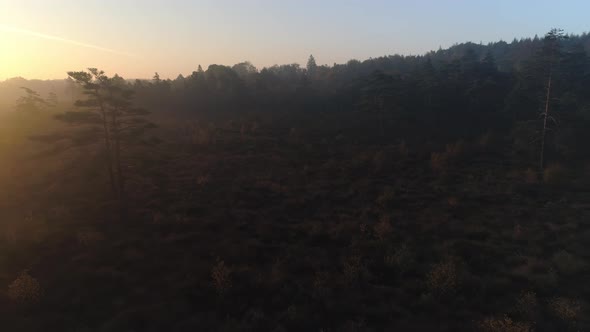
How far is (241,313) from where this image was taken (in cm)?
1021

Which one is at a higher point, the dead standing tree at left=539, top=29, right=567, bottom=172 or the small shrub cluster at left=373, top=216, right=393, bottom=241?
the dead standing tree at left=539, top=29, right=567, bottom=172

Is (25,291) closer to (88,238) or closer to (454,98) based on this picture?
(88,238)

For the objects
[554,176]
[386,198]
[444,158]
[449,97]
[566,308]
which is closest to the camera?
[566,308]

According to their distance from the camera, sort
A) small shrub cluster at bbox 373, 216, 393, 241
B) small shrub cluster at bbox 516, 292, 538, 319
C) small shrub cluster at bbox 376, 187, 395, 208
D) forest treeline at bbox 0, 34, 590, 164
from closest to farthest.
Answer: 1. small shrub cluster at bbox 516, 292, 538, 319
2. small shrub cluster at bbox 373, 216, 393, 241
3. small shrub cluster at bbox 376, 187, 395, 208
4. forest treeline at bbox 0, 34, 590, 164

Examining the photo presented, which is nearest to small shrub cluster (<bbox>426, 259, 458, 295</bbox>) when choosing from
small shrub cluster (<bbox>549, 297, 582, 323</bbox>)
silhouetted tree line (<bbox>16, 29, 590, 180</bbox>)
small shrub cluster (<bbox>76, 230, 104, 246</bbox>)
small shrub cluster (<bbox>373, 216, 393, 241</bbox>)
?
small shrub cluster (<bbox>549, 297, 582, 323</bbox>)

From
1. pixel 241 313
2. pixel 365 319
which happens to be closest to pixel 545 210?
pixel 365 319

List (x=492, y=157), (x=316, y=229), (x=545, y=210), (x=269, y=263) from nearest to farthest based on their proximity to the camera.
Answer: (x=269, y=263) → (x=316, y=229) → (x=545, y=210) → (x=492, y=157)

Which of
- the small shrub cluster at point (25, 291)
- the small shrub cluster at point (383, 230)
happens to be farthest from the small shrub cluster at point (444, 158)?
the small shrub cluster at point (25, 291)

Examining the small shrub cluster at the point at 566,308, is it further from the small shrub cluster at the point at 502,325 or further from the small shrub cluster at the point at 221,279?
the small shrub cluster at the point at 221,279

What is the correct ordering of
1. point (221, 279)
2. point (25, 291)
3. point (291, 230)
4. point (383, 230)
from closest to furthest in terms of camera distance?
point (25, 291) < point (221, 279) < point (383, 230) < point (291, 230)

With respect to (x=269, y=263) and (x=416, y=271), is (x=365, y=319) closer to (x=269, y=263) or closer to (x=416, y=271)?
(x=416, y=271)

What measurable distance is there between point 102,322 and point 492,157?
1407 inches

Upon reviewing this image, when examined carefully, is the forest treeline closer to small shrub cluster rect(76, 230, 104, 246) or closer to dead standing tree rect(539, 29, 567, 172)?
dead standing tree rect(539, 29, 567, 172)

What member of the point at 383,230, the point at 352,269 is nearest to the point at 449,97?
the point at 383,230
